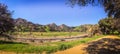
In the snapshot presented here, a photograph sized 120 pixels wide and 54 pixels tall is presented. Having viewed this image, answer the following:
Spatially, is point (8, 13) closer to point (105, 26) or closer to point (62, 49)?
point (62, 49)

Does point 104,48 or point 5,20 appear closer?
point 104,48

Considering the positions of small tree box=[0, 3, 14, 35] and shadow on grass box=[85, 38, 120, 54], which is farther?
small tree box=[0, 3, 14, 35]

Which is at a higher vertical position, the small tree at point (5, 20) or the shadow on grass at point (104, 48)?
the small tree at point (5, 20)

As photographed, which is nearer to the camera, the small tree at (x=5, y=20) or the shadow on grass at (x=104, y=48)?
the shadow on grass at (x=104, y=48)

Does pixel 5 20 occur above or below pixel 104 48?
above

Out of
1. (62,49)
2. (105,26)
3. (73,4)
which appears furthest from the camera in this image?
(105,26)

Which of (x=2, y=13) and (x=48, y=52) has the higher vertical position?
(x=2, y=13)

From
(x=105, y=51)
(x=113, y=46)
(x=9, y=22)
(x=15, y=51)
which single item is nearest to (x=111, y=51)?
(x=105, y=51)

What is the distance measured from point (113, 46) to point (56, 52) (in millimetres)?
7911

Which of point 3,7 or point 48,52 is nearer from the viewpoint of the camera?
point 48,52

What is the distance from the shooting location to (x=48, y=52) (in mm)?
28688

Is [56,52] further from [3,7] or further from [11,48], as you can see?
[3,7]

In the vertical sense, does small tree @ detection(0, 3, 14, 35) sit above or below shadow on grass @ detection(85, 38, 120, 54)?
above

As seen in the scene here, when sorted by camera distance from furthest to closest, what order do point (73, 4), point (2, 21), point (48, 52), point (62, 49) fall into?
point (2, 21) → point (62, 49) → point (48, 52) → point (73, 4)
